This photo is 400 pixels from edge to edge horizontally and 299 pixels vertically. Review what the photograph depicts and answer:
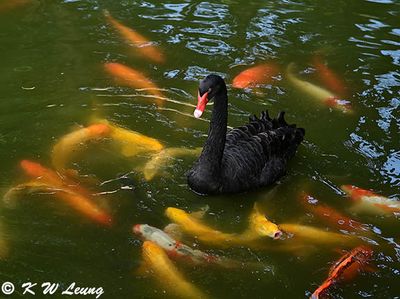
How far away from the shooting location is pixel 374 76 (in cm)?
724

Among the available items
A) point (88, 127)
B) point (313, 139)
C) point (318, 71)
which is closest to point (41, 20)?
point (88, 127)

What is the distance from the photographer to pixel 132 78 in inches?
271

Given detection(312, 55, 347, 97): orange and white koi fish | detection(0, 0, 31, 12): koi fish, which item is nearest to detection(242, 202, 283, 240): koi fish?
detection(312, 55, 347, 97): orange and white koi fish

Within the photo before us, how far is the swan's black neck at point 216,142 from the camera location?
503cm

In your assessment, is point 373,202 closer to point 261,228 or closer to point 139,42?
point 261,228

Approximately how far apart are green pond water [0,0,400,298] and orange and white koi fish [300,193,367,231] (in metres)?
0.05

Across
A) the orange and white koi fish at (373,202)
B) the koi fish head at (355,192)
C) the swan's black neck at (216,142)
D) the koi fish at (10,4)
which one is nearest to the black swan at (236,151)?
the swan's black neck at (216,142)

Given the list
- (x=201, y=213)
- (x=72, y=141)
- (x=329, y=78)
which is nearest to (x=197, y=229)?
(x=201, y=213)

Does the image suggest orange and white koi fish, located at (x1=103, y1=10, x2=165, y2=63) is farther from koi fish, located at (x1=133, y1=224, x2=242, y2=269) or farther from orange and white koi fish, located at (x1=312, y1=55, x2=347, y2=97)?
koi fish, located at (x1=133, y1=224, x2=242, y2=269)

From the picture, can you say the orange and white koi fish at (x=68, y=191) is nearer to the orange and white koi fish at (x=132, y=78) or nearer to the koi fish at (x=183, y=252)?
the koi fish at (x=183, y=252)

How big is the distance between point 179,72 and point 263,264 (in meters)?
3.21

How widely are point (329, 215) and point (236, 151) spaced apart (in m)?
0.91

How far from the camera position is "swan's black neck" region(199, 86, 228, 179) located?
5031 mm

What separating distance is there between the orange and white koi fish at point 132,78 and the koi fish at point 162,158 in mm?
950
